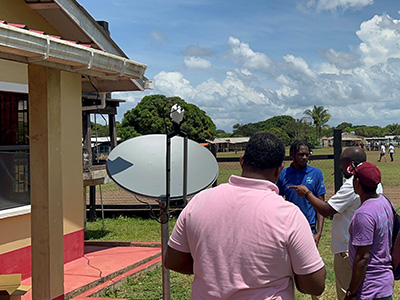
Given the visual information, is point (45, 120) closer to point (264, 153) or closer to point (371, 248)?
point (264, 153)

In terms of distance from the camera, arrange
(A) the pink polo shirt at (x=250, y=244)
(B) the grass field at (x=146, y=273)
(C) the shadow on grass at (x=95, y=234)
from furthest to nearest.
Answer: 1. (C) the shadow on grass at (x=95, y=234)
2. (B) the grass field at (x=146, y=273)
3. (A) the pink polo shirt at (x=250, y=244)

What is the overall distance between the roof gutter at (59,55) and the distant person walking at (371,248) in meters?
2.21

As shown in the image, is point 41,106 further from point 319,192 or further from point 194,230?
point 319,192

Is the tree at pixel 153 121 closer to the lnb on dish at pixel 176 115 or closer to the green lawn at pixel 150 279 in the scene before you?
the green lawn at pixel 150 279

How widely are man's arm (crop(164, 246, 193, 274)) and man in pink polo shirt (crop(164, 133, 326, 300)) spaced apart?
0.30 ft

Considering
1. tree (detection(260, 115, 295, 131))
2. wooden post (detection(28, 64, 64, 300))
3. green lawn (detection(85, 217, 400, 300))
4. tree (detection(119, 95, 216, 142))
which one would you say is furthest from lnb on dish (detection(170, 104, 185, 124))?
tree (detection(260, 115, 295, 131))

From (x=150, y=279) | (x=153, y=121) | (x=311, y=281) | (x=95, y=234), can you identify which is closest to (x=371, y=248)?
(x=311, y=281)

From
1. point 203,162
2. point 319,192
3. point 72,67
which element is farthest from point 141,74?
point 319,192

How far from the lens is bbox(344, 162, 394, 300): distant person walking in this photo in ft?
10.1

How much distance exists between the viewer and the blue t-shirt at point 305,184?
5.18 meters

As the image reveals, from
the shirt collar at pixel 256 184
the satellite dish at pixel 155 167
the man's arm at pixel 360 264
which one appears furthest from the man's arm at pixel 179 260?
the satellite dish at pixel 155 167

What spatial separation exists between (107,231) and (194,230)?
329 inches

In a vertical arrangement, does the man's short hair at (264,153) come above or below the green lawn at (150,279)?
above

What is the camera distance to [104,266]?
6.92 m
